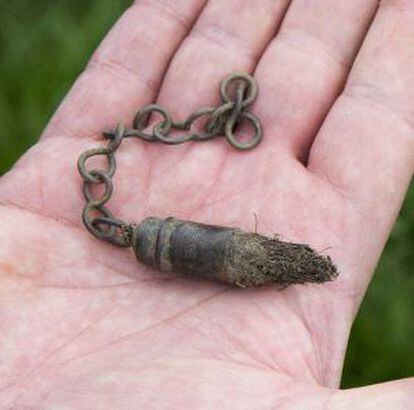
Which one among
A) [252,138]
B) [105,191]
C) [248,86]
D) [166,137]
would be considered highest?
[248,86]

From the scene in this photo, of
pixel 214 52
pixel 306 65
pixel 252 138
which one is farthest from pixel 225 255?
pixel 214 52

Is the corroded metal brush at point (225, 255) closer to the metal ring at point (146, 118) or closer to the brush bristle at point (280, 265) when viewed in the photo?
the brush bristle at point (280, 265)

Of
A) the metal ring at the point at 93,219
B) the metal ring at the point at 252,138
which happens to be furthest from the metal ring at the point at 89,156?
the metal ring at the point at 252,138

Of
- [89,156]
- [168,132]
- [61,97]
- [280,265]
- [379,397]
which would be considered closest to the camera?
[379,397]

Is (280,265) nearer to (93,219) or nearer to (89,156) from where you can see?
(93,219)

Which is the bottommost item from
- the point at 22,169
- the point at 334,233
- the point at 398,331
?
the point at 398,331

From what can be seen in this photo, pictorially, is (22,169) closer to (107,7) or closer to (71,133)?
(71,133)

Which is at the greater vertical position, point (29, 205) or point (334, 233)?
point (334, 233)

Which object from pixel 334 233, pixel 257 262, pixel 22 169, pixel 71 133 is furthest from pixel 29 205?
pixel 334 233

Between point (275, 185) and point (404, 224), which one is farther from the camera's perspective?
point (404, 224)
